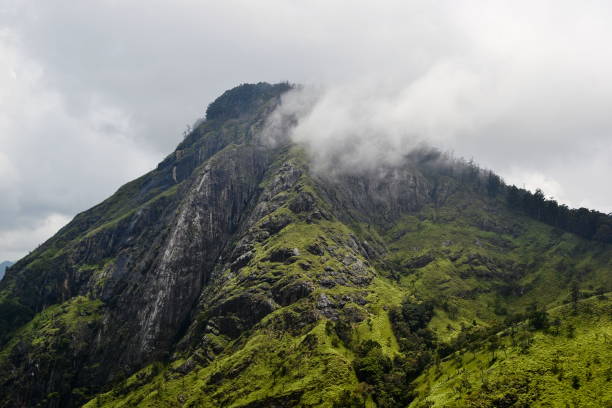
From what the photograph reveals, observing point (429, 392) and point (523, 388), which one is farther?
point (429, 392)

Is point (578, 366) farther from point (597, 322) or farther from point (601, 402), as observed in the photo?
point (597, 322)

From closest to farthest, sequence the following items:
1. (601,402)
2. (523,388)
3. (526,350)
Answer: (601,402), (523,388), (526,350)

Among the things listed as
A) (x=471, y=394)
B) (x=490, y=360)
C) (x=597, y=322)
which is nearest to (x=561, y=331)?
(x=597, y=322)

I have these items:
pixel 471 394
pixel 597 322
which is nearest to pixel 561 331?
pixel 597 322

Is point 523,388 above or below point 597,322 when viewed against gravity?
below

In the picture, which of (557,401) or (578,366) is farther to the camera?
(578,366)

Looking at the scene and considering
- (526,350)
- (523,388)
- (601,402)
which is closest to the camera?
(601,402)

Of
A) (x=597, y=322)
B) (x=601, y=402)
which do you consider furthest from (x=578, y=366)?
(x=597, y=322)

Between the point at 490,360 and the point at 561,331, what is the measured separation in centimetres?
3668

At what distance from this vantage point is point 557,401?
530 feet

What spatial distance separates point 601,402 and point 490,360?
162ft

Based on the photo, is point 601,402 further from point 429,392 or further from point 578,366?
point 429,392

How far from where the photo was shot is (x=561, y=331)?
7835 inches

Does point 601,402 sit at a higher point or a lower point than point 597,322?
lower
